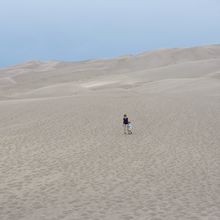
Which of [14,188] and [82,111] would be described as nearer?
[14,188]

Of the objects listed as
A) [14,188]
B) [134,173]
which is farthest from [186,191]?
[14,188]

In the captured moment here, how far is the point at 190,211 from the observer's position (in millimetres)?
9070

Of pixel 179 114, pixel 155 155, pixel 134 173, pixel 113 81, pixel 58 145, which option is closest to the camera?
pixel 134 173

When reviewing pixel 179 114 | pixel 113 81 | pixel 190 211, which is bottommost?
pixel 190 211

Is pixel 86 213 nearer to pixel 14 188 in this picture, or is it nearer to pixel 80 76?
pixel 14 188

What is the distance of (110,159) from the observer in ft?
46.8

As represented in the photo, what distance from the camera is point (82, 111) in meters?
24.8

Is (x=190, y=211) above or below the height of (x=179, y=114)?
below

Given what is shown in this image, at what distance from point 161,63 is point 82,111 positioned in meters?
45.9

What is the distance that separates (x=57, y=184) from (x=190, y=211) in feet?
11.3

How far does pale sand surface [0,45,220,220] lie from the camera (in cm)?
941

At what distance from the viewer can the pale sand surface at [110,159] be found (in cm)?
941

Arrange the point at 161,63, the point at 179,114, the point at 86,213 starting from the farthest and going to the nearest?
the point at 161,63 → the point at 179,114 → the point at 86,213

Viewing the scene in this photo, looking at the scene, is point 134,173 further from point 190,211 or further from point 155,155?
point 190,211
